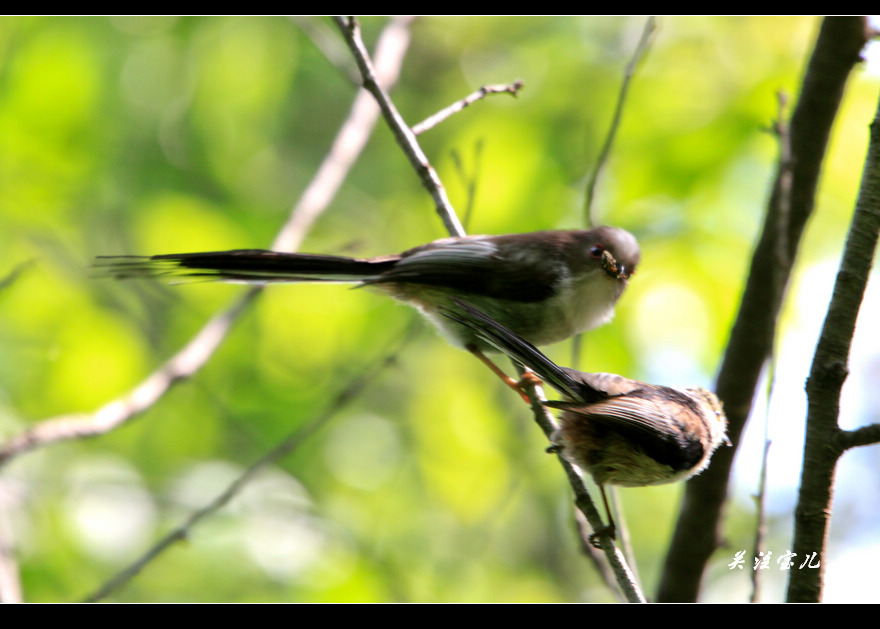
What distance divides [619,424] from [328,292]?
3.58 meters

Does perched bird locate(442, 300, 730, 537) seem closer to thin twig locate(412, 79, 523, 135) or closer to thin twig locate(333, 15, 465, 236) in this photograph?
thin twig locate(333, 15, 465, 236)

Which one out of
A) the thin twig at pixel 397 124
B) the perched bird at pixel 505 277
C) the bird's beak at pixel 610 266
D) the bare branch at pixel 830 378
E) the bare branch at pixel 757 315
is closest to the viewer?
the bare branch at pixel 830 378

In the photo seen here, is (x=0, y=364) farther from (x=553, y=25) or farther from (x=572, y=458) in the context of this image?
(x=553, y=25)

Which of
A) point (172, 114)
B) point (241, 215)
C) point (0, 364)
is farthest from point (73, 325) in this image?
point (172, 114)

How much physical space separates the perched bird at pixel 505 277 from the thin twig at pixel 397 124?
13cm

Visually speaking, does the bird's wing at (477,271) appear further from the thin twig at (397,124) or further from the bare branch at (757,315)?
the bare branch at (757,315)

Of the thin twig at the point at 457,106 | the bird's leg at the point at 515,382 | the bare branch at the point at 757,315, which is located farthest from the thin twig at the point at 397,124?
the bare branch at the point at 757,315

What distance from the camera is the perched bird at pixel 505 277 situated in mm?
3365

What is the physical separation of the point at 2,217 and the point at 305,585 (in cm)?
336

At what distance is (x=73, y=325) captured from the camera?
5129 mm

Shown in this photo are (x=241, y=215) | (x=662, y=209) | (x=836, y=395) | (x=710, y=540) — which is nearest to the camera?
(x=836, y=395)

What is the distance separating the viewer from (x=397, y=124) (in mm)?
3205

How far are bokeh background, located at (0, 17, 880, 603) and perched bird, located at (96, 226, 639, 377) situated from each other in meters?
0.80

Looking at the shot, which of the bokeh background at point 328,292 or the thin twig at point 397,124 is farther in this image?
the bokeh background at point 328,292
